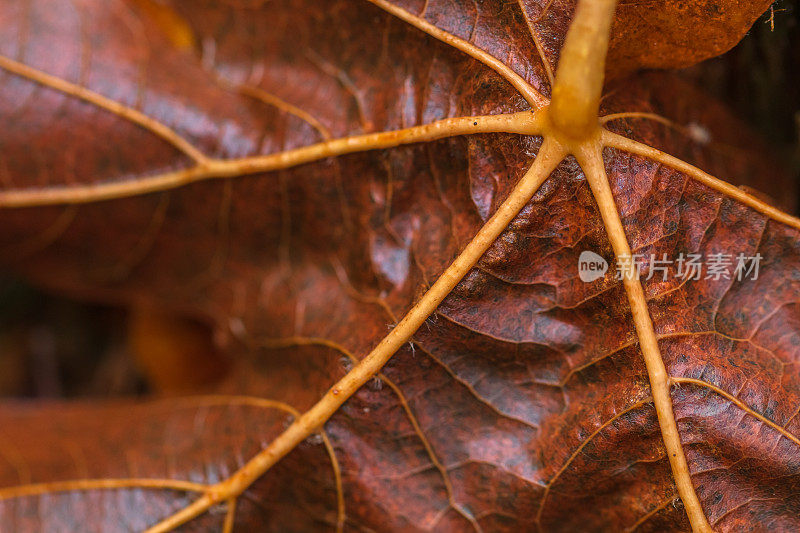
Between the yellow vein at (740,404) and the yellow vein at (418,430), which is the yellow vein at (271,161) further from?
the yellow vein at (740,404)

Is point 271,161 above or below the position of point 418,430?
above

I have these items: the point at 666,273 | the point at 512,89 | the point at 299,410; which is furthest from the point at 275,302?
the point at 666,273

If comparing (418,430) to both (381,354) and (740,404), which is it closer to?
(381,354)

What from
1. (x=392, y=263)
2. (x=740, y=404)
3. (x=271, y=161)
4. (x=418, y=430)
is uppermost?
(x=271, y=161)

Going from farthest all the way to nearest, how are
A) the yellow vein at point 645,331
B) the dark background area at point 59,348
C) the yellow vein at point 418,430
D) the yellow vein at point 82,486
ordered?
the dark background area at point 59,348 < the yellow vein at point 82,486 < the yellow vein at point 418,430 < the yellow vein at point 645,331

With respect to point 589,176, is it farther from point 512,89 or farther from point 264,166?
point 264,166

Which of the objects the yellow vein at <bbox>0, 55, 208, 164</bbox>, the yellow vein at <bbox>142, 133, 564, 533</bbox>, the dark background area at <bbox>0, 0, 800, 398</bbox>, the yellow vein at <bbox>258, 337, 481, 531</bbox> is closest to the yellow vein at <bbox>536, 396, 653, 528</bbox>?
the yellow vein at <bbox>258, 337, 481, 531</bbox>

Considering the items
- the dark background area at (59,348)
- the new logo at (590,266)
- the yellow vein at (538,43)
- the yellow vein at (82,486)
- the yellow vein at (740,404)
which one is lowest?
the yellow vein at (740,404)

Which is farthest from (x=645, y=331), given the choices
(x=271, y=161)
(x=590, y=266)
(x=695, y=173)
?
(x=271, y=161)

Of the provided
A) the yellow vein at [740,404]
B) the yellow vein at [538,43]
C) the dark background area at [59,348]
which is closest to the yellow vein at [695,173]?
the yellow vein at [538,43]
